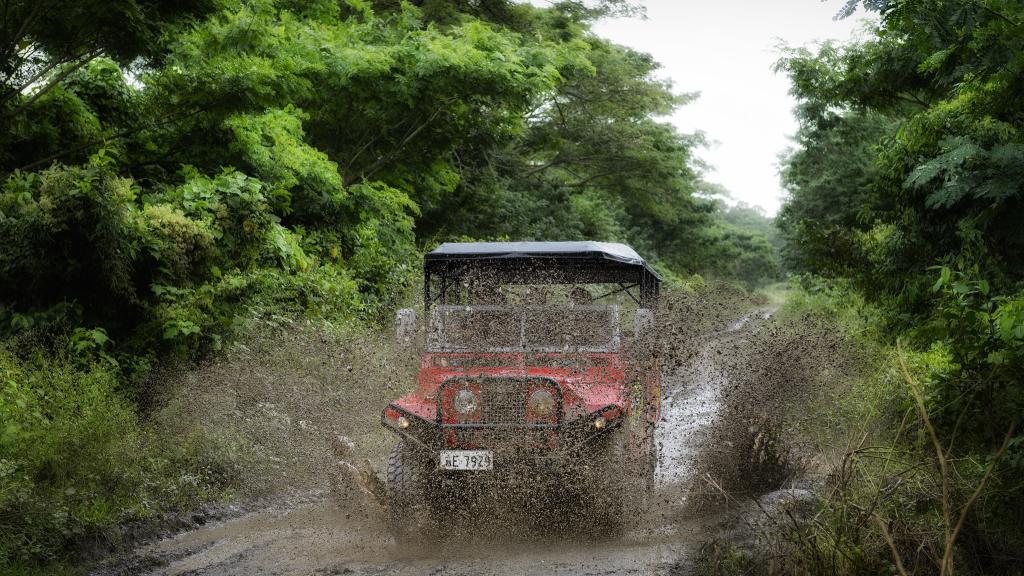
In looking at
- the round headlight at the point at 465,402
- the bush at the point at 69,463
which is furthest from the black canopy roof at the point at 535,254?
the bush at the point at 69,463

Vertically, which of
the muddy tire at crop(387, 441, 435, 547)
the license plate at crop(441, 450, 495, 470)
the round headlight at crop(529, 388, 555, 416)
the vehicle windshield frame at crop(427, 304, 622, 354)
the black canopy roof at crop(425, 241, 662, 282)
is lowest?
the muddy tire at crop(387, 441, 435, 547)

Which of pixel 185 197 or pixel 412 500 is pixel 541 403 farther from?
pixel 185 197

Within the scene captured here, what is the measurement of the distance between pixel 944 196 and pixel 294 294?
25.1 ft

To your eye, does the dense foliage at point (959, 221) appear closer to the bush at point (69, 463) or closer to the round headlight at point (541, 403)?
the round headlight at point (541, 403)

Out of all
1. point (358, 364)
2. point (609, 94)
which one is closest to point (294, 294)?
point (358, 364)

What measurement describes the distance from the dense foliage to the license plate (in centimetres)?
285

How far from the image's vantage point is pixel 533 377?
694cm

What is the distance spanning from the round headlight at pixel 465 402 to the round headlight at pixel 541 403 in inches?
16.5

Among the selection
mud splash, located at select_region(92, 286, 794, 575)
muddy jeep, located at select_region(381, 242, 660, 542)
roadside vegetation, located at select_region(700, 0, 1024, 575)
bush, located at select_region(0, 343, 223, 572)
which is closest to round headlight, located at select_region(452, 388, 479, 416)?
muddy jeep, located at select_region(381, 242, 660, 542)

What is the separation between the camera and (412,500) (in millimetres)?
7133

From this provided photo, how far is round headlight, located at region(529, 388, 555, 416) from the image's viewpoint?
23.4 ft

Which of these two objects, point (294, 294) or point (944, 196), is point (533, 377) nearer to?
point (944, 196)

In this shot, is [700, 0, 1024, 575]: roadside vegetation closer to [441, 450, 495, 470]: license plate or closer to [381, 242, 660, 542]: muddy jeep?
[381, 242, 660, 542]: muddy jeep

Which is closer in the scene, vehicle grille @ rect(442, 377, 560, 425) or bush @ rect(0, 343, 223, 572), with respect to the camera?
bush @ rect(0, 343, 223, 572)
